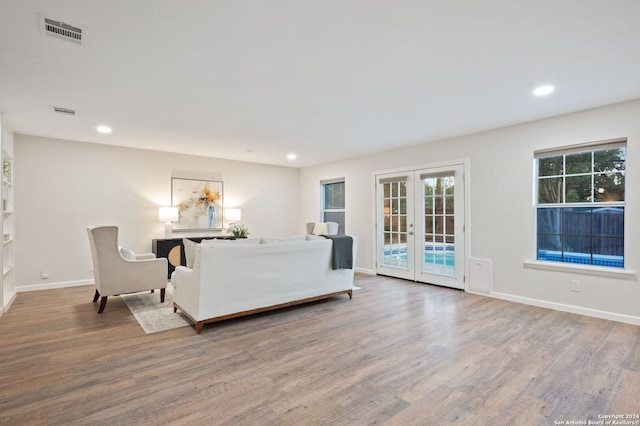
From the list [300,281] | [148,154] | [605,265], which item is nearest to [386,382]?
[300,281]

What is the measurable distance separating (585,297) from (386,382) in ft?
10.0

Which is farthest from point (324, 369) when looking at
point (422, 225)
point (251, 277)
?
point (422, 225)

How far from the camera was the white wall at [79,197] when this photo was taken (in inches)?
197

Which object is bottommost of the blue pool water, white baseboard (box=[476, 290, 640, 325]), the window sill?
white baseboard (box=[476, 290, 640, 325])

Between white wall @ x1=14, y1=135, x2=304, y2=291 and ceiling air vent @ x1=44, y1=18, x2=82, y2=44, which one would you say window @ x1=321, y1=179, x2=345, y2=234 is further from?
ceiling air vent @ x1=44, y1=18, x2=82, y2=44

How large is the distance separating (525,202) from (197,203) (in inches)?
223

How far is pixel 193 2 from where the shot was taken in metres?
1.90

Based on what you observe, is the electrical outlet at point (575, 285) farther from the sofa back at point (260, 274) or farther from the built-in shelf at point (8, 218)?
the built-in shelf at point (8, 218)

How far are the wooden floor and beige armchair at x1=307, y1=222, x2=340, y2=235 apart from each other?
285 centimetres

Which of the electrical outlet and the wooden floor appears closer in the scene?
the wooden floor

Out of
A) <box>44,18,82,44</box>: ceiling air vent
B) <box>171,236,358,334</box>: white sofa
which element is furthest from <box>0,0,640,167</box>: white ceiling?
<box>171,236,358,334</box>: white sofa

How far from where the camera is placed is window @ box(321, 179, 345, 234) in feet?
23.7

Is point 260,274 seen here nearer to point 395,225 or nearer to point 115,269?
point 115,269

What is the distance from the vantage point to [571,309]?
153 inches
